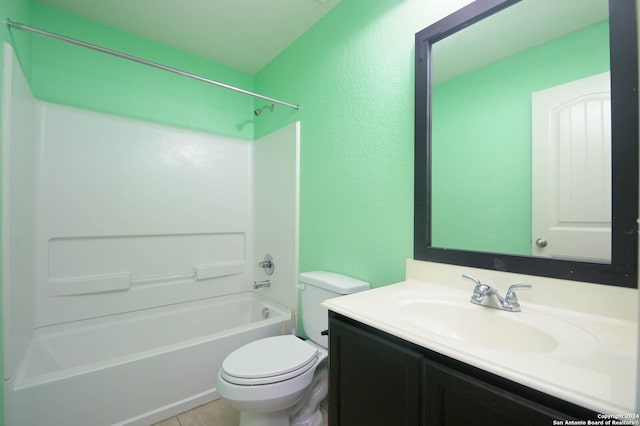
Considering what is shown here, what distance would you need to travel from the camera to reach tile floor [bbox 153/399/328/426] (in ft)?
4.62

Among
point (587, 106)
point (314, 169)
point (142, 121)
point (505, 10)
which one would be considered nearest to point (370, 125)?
point (314, 169)

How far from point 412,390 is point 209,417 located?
1368 mm

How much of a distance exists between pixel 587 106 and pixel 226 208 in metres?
2.28

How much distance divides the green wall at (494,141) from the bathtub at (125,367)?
4.49 feet

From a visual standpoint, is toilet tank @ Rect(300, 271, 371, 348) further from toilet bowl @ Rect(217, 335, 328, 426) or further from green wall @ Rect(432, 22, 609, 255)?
green wall @ Rect(432, 22, 609, 255)

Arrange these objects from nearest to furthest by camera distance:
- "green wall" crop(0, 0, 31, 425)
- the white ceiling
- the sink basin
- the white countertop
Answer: the white countertop → the sink basin → "green wall" crop(0, 0, 31, 425) → the white ceiling

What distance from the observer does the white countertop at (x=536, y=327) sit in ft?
1.53

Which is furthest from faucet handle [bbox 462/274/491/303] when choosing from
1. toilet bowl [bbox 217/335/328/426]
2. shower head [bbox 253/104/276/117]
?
shower head [bbox 253/104/276/117]

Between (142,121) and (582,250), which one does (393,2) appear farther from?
(142,121)

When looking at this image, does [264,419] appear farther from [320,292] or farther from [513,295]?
[513,295]

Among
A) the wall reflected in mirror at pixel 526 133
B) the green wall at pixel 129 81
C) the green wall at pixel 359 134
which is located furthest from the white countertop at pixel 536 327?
the green wall at pixel 129 81

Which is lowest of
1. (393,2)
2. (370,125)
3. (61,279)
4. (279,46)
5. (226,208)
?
(61,279)

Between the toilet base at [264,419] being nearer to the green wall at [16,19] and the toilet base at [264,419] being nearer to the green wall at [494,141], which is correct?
the green wall at [16,19]

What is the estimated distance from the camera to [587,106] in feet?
2.68
